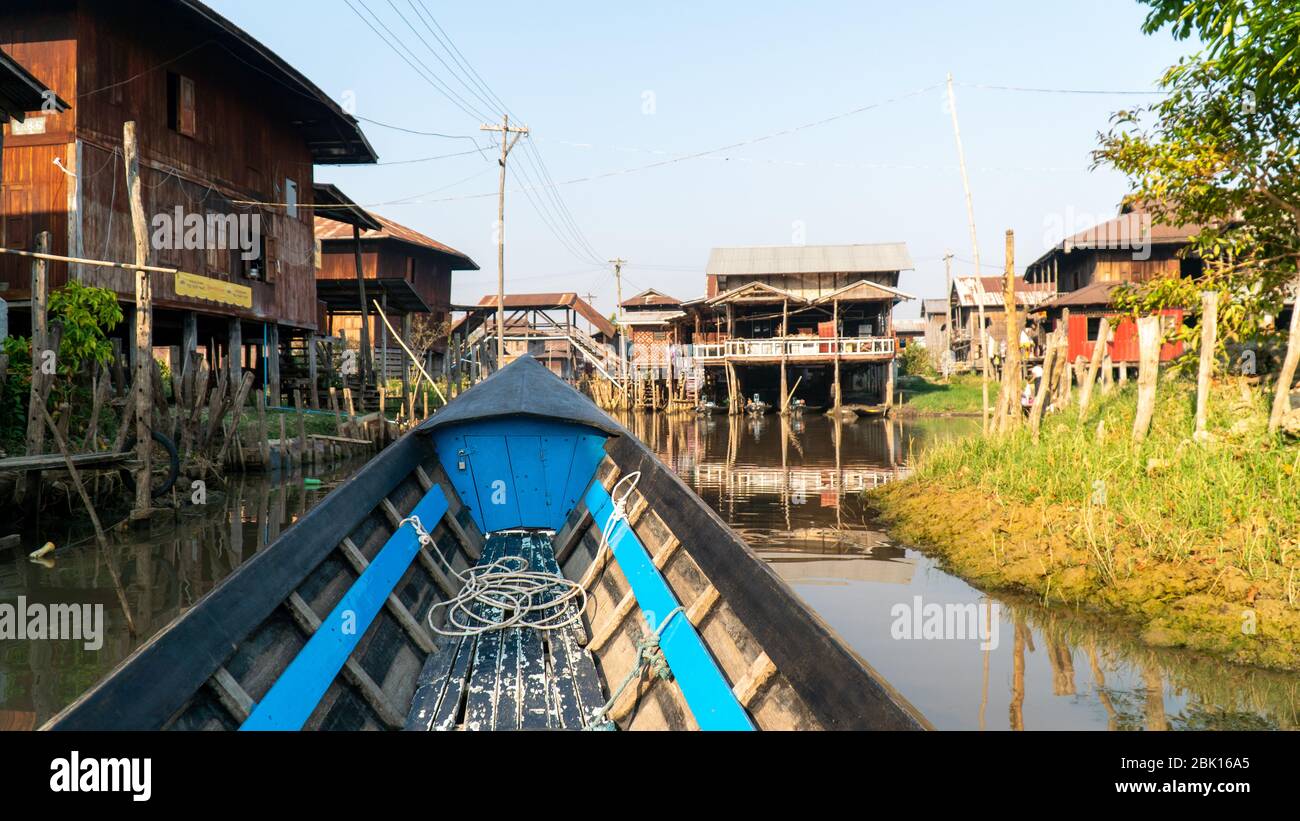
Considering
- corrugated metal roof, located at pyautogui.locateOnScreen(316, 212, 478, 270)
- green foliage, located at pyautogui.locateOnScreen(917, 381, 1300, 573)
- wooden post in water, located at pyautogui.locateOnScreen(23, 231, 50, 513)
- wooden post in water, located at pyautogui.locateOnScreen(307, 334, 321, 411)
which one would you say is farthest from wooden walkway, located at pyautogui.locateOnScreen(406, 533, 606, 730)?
corrugated metal roof, located at pyautogui.locateOnScreen(316, 212, 478, 270)

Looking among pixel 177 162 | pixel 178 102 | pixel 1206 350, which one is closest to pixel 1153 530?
pixel 1206 350

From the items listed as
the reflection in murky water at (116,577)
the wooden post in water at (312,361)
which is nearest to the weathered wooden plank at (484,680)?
the reflection in murky water at (116,577)

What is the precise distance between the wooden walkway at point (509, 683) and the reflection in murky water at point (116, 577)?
252 centimetres

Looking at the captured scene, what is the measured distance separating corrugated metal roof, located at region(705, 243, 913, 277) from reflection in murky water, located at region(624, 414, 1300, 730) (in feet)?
81.3

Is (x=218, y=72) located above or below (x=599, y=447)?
above

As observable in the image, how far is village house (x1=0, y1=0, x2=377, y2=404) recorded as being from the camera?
13695 mm

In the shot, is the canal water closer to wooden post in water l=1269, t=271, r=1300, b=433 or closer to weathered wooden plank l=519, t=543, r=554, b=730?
weathered wooden plank l=519, t=543, r=554, b=730

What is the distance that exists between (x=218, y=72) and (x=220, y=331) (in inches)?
245

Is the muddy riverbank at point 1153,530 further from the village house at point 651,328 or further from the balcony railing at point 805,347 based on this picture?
the village house at point 651,328

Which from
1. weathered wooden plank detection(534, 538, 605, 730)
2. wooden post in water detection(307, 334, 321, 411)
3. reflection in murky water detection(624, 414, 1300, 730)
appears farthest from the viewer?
wooden post in water detection(307, 334, 321, 411)

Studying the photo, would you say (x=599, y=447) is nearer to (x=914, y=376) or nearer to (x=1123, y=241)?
(x=1123, y=241)

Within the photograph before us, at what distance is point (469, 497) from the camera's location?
7.24 metres

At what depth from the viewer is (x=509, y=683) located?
4262mm
